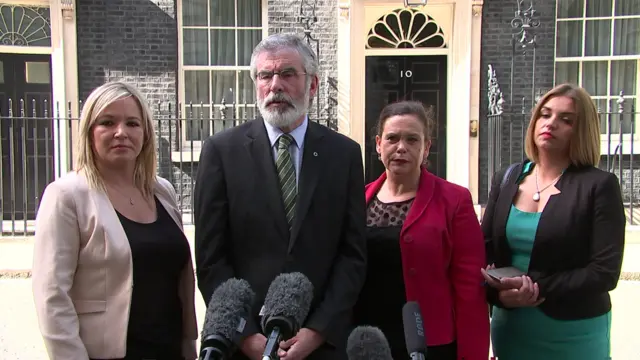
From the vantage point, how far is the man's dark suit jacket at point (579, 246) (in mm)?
2615

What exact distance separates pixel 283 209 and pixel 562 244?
4.17 feet

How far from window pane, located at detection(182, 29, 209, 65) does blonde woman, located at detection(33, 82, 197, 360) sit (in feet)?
25.0

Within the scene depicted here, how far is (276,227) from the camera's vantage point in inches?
94.8

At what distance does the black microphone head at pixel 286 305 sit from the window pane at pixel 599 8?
983cm

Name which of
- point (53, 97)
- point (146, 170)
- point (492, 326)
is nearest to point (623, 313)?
point (492, 326)

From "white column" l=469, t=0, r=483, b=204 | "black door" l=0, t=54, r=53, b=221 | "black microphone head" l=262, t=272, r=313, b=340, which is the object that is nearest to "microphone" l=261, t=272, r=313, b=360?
"black microphone head" l=262, t=272, r=313, b=340

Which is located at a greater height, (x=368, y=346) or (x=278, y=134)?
(x=278, y=134)

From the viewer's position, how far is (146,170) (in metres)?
2.68

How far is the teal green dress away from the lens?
268cm

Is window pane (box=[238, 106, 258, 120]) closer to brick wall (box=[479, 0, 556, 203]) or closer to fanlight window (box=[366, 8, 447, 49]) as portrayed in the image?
fanlight window (box=[366, 8, 447, 49])

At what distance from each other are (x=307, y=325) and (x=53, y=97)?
8619 millimetres

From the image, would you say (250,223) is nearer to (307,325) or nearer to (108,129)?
(307,325)

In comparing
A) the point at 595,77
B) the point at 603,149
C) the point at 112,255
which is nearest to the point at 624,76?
the point at 595,77

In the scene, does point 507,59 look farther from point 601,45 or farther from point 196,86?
point 196,86
